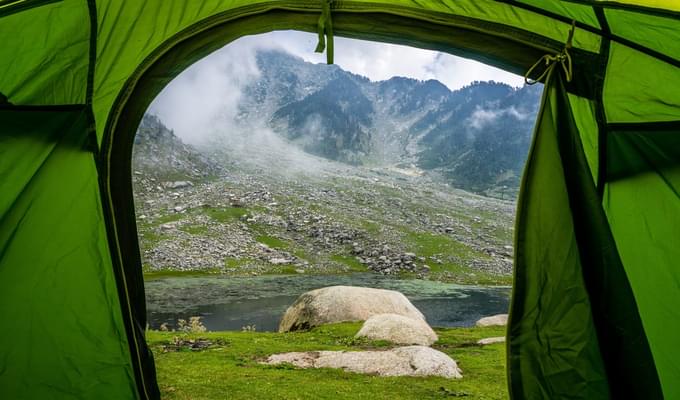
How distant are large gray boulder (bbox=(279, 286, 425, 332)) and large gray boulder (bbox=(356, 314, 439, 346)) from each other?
5421mm

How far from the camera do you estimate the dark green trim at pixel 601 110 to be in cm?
454

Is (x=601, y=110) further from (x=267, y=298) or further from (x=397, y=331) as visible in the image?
(x=267, y=298)

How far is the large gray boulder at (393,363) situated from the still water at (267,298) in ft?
107

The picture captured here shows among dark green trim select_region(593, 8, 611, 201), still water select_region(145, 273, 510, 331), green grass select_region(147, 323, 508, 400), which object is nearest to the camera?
dark green trim select_region(593, 8, 611, 201)

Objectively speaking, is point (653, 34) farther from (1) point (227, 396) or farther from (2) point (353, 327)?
(2) point (353, 327)

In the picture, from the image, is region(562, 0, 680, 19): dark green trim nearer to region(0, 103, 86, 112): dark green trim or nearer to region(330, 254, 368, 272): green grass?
region(0, 103, 86, 112): dark green trim

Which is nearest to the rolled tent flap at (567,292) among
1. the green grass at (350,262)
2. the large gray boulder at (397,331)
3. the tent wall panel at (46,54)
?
the tent wall panel at (46,54)

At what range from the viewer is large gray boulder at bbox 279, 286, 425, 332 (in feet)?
90.7

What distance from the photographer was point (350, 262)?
10750 cm

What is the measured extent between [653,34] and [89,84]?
5.32m

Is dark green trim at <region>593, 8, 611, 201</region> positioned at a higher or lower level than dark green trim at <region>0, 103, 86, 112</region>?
higher

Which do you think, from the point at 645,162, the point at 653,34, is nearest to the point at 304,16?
the point at 653,34

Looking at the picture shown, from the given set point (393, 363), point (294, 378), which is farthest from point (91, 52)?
point (393, 363)

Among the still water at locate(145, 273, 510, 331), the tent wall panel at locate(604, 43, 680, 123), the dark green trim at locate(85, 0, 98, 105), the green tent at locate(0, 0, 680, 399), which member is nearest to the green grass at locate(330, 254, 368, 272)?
the still water at locate(145, 273, 510, 331)
